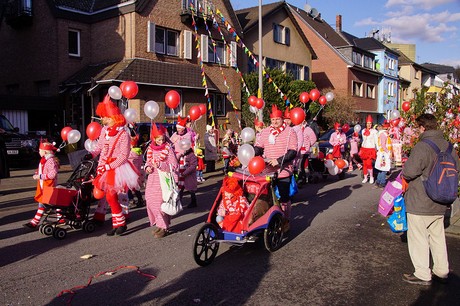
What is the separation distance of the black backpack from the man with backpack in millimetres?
19

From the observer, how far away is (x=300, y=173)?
12.1 metres

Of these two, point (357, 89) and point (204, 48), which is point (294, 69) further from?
point (357, 89)

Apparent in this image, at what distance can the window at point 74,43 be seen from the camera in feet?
75.9

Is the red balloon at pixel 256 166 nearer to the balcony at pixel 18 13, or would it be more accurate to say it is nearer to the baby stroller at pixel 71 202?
the baby stroller at pixel 71 202

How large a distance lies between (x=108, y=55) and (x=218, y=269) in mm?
19168

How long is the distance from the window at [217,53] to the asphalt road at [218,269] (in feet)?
59.6

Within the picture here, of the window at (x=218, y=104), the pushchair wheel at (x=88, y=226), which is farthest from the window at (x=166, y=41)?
the pushchair wheel at (x=88, y=226)

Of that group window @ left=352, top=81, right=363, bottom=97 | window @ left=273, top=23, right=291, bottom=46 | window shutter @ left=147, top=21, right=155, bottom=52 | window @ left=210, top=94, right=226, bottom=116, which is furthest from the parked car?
window @ left=352, top=81, right=363, bottom=97

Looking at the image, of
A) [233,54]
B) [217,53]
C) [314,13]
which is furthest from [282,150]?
[314,13]

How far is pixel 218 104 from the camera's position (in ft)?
84.2

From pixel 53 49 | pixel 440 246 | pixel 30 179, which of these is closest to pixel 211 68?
pixel 53 49

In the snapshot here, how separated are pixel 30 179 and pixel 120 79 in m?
7.16

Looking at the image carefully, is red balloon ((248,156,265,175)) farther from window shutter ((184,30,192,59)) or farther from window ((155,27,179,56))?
window shutter ((184,30,192,59))

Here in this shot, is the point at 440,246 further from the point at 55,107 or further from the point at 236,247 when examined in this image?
the point at 55,107
